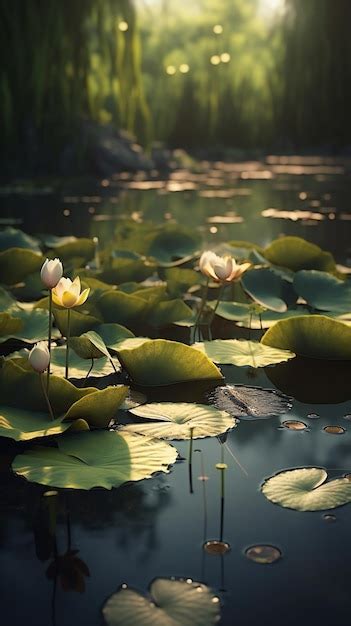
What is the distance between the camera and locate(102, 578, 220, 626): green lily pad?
1.11m

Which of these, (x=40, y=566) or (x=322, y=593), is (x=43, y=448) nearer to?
(x=40, y=566)

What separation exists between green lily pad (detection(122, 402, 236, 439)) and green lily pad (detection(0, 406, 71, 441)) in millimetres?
172

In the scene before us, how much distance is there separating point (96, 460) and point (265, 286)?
4.66 ft

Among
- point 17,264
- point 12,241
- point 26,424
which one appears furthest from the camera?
point 12,241

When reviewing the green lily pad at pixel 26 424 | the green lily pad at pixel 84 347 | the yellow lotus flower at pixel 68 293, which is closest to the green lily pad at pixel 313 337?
the green lily pad at pixel 84 347

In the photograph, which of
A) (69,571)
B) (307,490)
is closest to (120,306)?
(307,490)

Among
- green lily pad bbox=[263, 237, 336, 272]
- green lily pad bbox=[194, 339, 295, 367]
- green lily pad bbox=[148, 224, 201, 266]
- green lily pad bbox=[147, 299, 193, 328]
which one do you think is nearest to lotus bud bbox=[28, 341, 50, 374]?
green lily pad bbox=[194, 339, 295, 367]

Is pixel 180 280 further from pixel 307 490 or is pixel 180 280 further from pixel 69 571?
pixel 69 571

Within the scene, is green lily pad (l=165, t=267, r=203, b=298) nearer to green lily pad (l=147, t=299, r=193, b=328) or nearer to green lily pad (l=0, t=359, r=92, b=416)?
green lily pad (l=147, t=299, r=193, b=328)

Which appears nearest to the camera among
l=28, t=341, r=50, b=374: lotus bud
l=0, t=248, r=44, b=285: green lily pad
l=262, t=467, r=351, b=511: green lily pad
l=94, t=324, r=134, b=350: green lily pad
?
l=262, t=467, r=351, b=511: green lily pad

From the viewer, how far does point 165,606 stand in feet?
3.74

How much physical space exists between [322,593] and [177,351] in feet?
3.17

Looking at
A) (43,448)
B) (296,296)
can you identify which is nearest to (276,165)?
(296,296)

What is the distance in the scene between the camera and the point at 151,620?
3.61 ft
